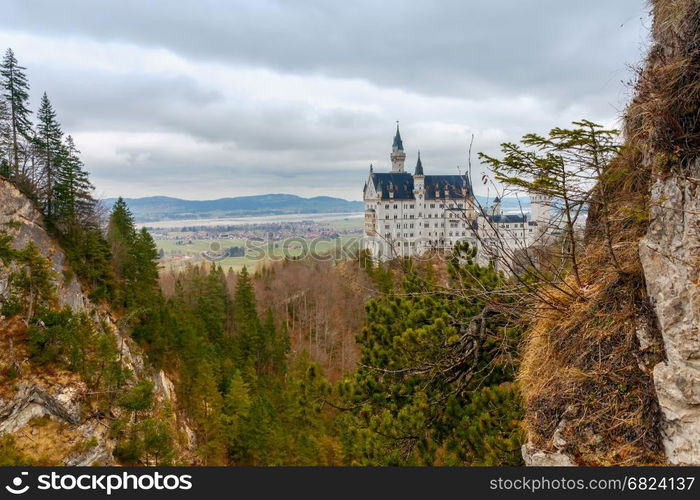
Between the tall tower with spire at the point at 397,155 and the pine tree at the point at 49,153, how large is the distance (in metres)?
53.3

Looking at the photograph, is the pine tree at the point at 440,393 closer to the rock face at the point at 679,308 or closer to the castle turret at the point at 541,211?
the castle turret at the point at 541,211

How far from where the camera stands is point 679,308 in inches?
165

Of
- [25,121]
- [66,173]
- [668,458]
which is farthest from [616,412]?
[25,121]

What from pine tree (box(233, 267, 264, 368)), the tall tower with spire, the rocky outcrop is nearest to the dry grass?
the rocky outcrop

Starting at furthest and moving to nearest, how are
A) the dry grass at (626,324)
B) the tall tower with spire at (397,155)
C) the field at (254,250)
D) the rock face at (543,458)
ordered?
1. the tall tower with spire at (397,155)
2. the field at (254,250)
3. the rock face at (543,458)
4. the dry grass at (626,324)

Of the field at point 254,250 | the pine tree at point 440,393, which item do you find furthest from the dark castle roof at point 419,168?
the pine tree at point 440,393

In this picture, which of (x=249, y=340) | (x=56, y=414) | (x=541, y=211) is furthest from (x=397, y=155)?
(x=541, y=211)

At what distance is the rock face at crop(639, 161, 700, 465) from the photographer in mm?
4016

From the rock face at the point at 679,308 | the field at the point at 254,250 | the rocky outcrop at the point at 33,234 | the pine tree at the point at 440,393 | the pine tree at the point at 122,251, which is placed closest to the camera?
the rock face at the point at 679,308

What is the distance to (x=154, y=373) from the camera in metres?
28.8

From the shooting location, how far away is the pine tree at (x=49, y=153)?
89.5 ft

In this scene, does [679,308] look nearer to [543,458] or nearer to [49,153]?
[543,458]

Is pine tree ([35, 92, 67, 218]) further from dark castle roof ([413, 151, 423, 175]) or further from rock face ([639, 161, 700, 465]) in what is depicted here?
dark castle roof ([413, 151, 423, 175])

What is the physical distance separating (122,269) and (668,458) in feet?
112
